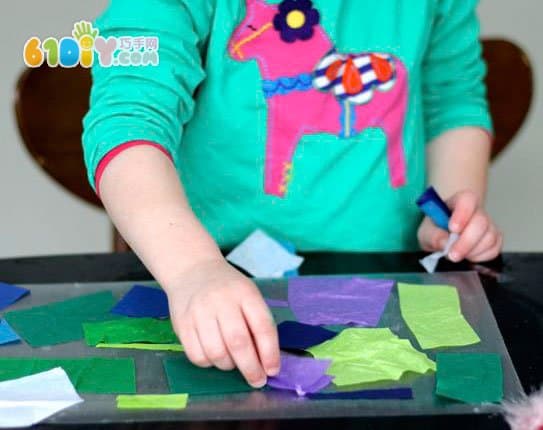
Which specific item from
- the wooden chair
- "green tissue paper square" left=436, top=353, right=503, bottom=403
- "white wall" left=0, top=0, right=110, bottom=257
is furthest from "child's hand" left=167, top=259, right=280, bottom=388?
"white wall" left=0, top=0, right=110, bottom=257

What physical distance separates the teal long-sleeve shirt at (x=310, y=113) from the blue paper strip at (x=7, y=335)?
22 cm

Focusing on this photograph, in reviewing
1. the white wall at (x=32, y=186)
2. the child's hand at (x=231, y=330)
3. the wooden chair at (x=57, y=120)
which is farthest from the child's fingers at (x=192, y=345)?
the white wall at (x=32, y=186)

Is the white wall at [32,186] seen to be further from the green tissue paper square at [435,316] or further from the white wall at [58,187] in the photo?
the green tissue paper square at [435,316]

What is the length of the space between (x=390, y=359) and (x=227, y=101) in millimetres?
328

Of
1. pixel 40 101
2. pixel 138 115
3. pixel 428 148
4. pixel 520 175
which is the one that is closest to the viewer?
pixel 138 115

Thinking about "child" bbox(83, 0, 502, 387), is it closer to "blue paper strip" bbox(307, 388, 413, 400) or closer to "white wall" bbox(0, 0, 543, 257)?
"blue paper strip" bbox(307, 388, 413, 400)

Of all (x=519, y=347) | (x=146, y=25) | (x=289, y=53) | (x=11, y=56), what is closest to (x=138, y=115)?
(x=146, y=25)

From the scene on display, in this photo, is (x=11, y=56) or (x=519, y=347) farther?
(x=11, y=56)

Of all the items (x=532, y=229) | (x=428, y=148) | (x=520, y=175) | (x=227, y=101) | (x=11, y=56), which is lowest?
(x=532, y=229)

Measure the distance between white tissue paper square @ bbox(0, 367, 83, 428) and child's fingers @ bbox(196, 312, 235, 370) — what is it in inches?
3.3

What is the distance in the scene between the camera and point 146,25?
2.50ft

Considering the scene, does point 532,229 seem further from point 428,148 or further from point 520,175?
point 428,148

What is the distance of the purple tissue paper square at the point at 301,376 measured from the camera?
600mm

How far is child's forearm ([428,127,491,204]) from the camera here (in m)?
0.96
